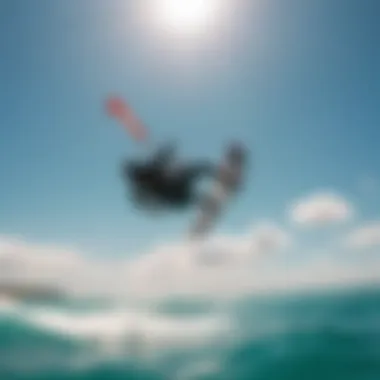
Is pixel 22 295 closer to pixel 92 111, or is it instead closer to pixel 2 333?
pixel 2 333

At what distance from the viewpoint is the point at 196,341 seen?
2094 mm

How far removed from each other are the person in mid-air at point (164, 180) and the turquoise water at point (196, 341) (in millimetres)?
468

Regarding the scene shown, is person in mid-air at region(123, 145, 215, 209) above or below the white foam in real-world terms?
above

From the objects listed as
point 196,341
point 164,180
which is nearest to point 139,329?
point 196,341

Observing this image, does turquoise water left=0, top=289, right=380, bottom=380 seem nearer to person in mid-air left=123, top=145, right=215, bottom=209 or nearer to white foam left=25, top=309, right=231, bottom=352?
white foam left=25, top=309, right=231, bottom=352

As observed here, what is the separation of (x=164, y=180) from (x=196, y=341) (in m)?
0.71

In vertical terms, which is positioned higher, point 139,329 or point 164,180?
point 164,180

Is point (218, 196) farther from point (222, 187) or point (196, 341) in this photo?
point (196, 341)

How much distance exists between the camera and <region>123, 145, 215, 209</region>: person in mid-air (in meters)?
2.05

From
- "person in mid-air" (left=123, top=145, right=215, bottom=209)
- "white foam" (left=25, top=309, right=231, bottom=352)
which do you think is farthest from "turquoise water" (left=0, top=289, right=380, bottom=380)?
"person in mid-air" (left=123, top=145, right=215, bottom=209)

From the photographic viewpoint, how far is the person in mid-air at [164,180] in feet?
6.73

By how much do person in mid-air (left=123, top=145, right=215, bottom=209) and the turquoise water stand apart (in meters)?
0.47

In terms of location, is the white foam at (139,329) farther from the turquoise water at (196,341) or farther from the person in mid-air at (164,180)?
the person in mid-air at (164,180)

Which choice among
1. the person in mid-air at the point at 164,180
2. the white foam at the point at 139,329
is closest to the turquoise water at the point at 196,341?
the white foam at the point at 139,329
